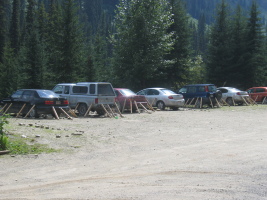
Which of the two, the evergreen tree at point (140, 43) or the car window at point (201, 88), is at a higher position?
the evergreen tree at point (140, 43)

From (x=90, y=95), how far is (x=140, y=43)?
14.8 meters

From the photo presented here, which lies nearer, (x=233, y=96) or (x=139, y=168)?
(x=139, y=168)

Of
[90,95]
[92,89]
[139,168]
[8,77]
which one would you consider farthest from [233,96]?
[8,77]

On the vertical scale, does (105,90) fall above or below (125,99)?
above

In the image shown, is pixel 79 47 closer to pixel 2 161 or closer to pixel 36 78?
pixel 36 78

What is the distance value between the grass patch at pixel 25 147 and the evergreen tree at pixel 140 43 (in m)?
22.4

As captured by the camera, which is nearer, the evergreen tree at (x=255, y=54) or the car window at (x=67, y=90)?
the car window at (x=67, y=90)

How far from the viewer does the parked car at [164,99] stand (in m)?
23.3

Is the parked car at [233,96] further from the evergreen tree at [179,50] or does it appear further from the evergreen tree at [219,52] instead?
the evergreen tree at [219,52]

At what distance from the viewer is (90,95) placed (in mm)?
18562

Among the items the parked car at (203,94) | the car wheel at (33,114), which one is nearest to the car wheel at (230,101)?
the parked car at (203,94)

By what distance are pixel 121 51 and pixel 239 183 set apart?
90.7ft

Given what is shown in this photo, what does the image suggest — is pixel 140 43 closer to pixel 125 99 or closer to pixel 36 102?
pixel 125 99

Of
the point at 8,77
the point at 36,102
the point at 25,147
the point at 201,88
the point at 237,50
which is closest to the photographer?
the point at 25,147
